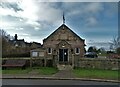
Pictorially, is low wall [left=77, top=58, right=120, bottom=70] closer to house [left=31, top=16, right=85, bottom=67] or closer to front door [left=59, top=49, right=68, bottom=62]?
front door [left=59, top=49, right=68, bottom=62]

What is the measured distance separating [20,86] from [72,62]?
762 inches

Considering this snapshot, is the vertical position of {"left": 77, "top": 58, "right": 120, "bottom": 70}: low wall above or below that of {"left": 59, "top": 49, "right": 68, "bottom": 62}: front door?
below

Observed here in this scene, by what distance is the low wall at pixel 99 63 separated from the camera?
32.2m

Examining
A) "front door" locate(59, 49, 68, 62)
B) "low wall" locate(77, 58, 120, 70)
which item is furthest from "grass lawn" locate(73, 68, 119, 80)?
"front door" locate(59, 49, 68, 62)

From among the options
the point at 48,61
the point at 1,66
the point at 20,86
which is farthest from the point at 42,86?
the point at 48,61

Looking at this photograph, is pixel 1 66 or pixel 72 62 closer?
pixel 1 66

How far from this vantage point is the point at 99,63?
33125mm

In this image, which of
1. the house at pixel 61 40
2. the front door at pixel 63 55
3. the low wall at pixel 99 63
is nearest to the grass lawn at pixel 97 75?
the low wall at pixel 99 63

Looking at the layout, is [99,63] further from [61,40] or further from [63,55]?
[61,40]

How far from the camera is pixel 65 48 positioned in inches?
1447

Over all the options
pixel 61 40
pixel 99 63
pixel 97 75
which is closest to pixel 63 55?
pixel 61 40

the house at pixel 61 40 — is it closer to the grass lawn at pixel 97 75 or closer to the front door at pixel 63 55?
the front door at pixel 63 55

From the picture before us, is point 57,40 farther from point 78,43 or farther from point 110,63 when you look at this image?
point 110,63

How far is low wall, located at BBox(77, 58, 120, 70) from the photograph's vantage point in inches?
1270
